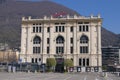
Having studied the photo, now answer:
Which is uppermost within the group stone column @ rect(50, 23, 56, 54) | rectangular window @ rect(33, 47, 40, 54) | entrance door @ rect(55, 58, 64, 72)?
stone column @ rect(50, 23, 56, 54)

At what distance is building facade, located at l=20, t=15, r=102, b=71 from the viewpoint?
487 ft

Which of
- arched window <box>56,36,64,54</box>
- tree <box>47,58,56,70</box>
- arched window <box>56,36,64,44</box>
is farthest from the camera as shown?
arched window <box>56,36,64,44</box>

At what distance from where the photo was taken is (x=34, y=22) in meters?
155

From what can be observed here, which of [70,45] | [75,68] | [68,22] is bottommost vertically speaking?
[75,68]

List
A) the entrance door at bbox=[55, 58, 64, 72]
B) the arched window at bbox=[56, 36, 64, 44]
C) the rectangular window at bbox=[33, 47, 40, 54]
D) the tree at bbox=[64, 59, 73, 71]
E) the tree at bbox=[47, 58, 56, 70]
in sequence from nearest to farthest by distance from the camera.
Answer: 1. the tree at bbox=[64, 59, 73, 71]
2. the tree at bbox=[47, 58, 56, 70]
3. the entrance door at bbox=[55, 58, 64, 72]
4. the arched window at bbox=[56, 36, 64, 44]
5. the rectangular window at bbox=[33, 47, 40, 54]

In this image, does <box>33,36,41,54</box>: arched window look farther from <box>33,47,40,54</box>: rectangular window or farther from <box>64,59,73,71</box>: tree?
<box>64,59,73,71</box>: tree

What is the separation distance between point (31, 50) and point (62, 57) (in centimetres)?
1473

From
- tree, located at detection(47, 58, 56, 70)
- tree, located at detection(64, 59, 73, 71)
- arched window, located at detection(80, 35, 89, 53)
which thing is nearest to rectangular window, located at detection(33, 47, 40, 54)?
tree, located at detection(47, 58, 56, 70)

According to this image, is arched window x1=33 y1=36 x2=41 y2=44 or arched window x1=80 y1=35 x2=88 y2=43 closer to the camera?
arched window x1=80 y1=35 x2=88 y2=43

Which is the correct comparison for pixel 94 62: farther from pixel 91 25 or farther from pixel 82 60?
pixel 91 25

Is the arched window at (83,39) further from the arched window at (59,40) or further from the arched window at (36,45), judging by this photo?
the arched window at (36,45)

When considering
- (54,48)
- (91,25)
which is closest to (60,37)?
(54,48)

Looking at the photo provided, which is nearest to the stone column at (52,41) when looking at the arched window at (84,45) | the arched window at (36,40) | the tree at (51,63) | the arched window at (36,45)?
the arched window at (36,45)

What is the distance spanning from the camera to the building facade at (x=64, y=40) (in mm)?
148500
